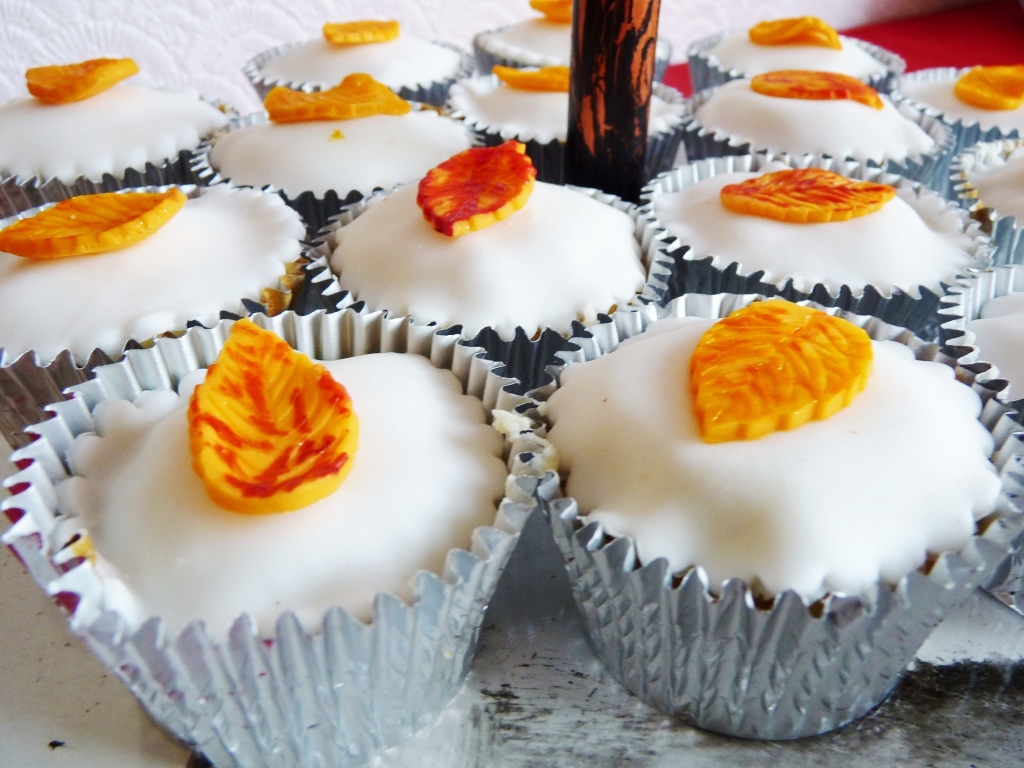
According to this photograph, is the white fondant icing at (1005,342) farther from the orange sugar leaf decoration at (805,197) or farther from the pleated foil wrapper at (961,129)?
the pleated foil wrapper at (961,129)

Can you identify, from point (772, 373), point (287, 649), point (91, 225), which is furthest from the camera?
point (91, 225)

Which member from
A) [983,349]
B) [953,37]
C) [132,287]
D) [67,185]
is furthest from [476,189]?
[953,37]

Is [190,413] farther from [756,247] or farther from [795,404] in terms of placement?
[756,247]

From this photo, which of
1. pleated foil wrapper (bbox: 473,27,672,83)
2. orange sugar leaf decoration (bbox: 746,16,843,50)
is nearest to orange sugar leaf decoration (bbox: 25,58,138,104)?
pleated foil wrapper (bbox: 473,27,672,83)

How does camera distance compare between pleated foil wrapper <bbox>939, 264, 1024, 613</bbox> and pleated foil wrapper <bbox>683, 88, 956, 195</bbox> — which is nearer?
pleated foil wrapper <bbox>939, 264, 1024, 613</bbox>

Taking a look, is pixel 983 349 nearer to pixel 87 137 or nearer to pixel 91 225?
pixel 91 225

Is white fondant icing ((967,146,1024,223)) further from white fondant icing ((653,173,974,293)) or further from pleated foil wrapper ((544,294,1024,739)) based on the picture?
pleated foil wrapper ((544,294,1024,739))
